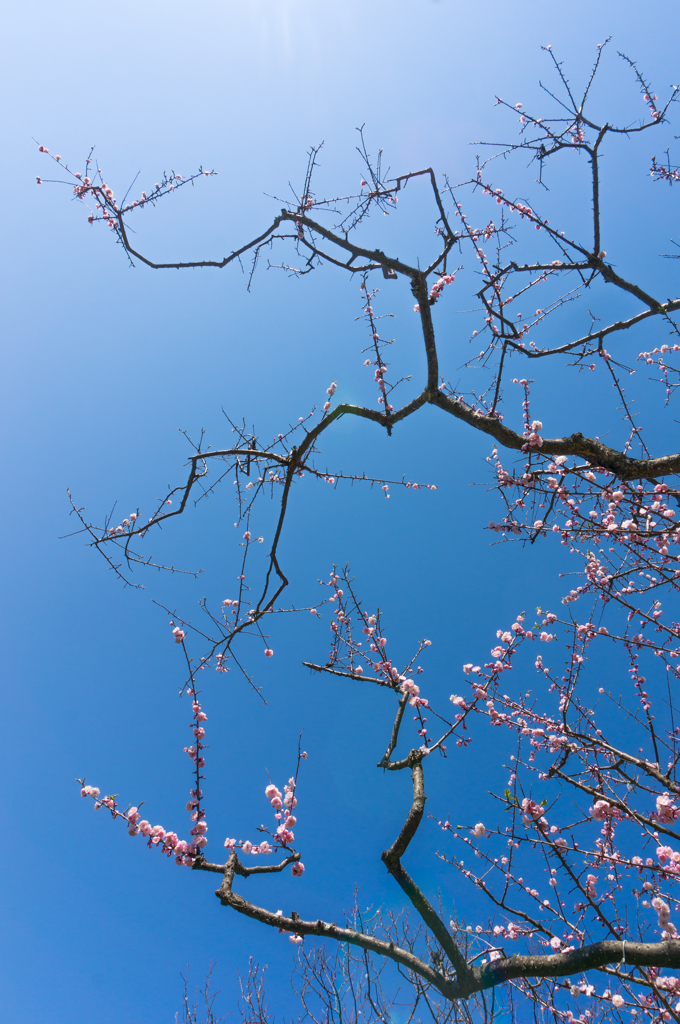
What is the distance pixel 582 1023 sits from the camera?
14.9 feet

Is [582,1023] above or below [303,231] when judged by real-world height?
below

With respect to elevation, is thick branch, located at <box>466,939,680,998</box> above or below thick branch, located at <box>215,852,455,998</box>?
above

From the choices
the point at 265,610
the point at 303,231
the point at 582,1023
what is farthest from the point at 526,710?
the point at 303,231

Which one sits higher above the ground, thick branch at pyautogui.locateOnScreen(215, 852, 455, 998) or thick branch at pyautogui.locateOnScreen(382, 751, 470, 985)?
thick branch at pyautogui.locateOnScreen(382, 751, 470, 985)

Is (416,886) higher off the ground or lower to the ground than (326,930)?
higher

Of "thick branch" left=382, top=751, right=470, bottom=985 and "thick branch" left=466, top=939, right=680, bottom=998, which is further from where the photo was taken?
"thick branch" left=382, top=751, right=470, bottom=985

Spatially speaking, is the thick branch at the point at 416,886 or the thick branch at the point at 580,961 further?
the thick branch at the point at 416,886

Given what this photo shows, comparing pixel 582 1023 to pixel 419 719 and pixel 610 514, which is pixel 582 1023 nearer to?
pixel 419 719

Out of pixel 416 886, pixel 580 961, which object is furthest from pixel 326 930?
pixel 580 961

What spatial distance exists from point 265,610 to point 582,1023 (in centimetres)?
539

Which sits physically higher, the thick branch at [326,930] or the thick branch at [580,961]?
the thick branch at [580,961]

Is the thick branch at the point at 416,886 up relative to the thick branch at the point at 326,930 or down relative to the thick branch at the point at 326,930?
up

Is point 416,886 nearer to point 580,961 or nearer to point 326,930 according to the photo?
point 326,930

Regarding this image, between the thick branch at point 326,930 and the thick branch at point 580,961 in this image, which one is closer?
the thick branch at point 580,961
